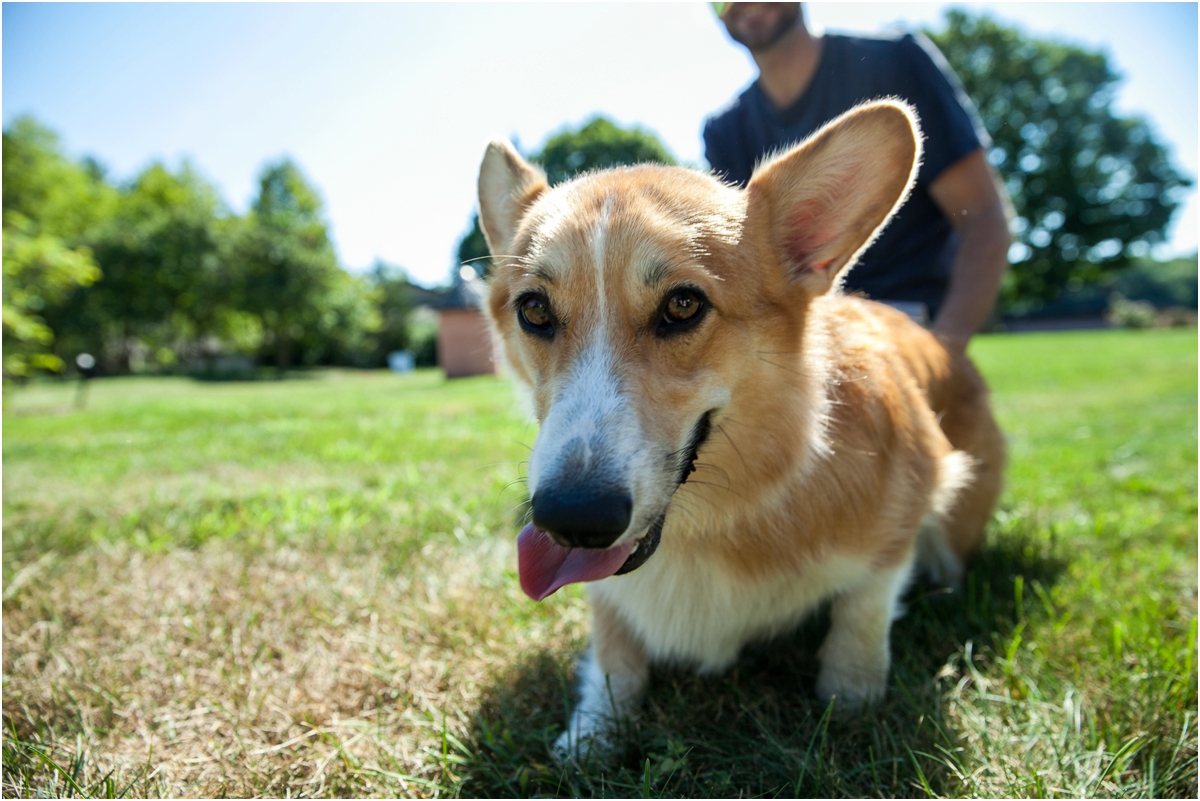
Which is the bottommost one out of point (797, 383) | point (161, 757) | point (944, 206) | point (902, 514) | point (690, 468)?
point (161, 757)

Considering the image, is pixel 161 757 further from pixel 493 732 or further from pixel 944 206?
pixel 944 206

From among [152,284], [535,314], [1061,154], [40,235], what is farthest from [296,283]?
[1061,154]

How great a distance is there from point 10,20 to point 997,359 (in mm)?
18081

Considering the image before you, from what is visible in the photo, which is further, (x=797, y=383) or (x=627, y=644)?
(x=627, y=644)

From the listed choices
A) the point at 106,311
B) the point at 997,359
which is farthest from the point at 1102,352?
the point at 106,311

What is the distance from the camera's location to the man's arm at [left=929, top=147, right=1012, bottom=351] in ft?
10.0

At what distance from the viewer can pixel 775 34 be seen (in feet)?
9.68

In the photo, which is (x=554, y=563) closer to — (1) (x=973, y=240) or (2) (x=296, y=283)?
(1) (x=973, y=240)

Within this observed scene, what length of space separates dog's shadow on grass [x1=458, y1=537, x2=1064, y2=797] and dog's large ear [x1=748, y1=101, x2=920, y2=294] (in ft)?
4.10

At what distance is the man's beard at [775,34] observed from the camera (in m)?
2.91

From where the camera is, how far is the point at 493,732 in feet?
5.79

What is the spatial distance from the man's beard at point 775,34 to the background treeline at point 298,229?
83.3 feet

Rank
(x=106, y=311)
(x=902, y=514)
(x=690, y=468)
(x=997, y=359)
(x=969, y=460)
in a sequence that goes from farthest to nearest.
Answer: (x=106, y=311)
(x=997, y=359)
(x=969, y=460)
(x=902, y=514)
(x=690, y=468)

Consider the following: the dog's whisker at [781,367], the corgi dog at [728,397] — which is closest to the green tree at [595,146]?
the corgi dog at [728,397]
